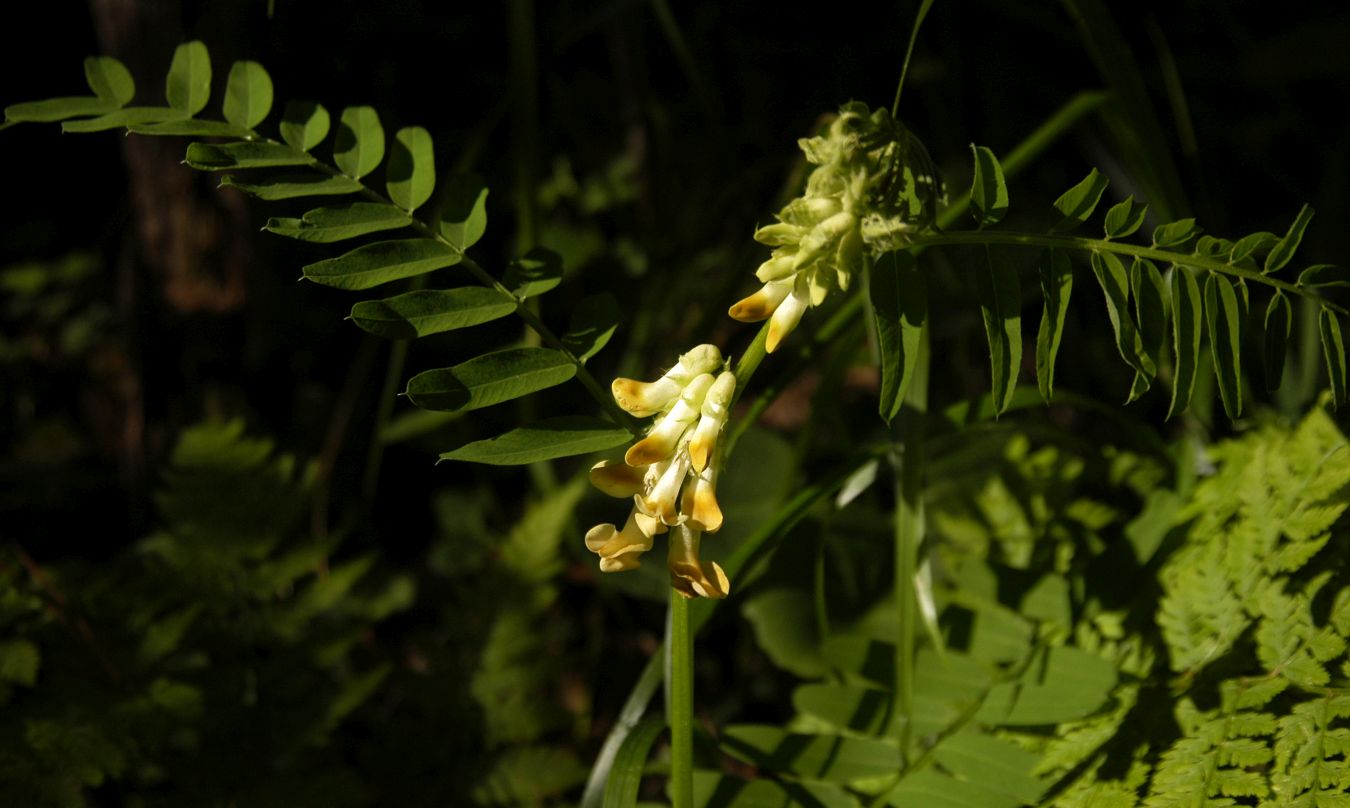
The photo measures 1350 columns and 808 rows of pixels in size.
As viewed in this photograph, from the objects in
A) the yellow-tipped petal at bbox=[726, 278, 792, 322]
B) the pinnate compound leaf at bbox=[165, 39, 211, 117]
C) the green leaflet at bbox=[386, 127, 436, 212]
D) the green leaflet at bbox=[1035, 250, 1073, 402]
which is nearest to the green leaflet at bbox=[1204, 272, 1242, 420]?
the green leaflet at bbox=[1035, 250, 1073, 402]

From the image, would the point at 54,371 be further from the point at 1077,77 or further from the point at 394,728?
the point at 1077,77

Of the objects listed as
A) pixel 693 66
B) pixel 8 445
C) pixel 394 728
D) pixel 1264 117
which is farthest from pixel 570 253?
pixel 1264 117

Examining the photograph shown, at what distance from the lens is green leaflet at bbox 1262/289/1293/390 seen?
3.43 feet

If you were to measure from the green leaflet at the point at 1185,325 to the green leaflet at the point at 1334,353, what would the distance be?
0.11 m

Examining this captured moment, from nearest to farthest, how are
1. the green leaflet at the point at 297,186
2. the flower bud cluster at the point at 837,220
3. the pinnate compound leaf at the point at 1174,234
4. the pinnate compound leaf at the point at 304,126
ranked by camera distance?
the flower bud cluster at the point at 837,220 → the pinnate compound leaf at the point at 1174,234 → the green leaflet at the point at 297,186 → the pinnate compound leaf at the point at 304,126

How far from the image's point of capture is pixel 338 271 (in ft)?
3.52

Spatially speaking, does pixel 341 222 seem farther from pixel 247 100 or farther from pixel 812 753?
pixel 812 753

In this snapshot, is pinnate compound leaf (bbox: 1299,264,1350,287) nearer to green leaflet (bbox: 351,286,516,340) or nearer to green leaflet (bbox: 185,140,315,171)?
green leaflet (bbox: 351,286,516,340)

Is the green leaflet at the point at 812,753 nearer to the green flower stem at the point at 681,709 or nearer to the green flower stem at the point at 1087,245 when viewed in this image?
the green flower stem at the point at 681,709

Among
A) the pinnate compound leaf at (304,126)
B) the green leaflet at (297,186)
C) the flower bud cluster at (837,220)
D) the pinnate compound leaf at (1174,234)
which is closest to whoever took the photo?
the flower bud cluster at (837,220)

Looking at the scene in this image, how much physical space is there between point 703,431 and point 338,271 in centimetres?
41

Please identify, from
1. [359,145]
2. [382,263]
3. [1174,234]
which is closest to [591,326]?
[382,263]

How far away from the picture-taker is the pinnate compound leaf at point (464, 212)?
118 centimetres

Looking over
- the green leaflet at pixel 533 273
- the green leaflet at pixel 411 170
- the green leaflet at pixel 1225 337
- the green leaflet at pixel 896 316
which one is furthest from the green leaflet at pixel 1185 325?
the green leaflet at pixel 411 170
